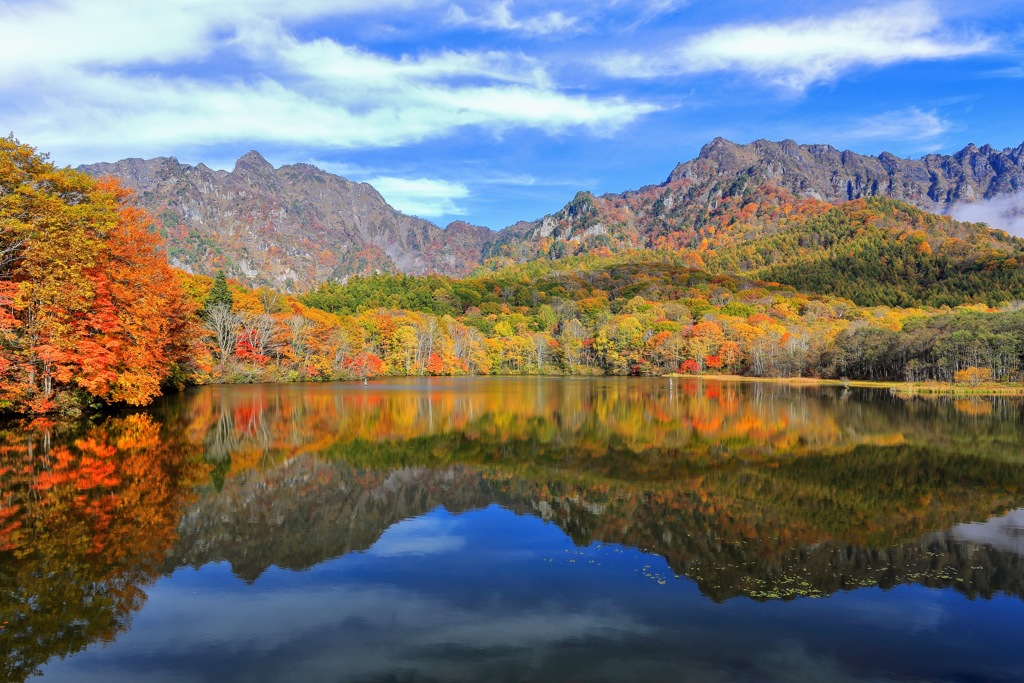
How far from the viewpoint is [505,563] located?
10.8 metres

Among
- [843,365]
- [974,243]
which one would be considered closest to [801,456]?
[843,365]

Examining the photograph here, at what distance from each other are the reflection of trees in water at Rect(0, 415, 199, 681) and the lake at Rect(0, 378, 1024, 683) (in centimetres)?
5

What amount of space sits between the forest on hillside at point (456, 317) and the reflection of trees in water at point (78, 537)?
8384mm

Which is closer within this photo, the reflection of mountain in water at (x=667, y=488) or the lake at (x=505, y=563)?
the lake at (x=505, y=563)

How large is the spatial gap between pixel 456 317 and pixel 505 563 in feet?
397

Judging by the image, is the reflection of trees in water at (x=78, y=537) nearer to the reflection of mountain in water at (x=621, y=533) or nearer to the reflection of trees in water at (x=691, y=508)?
the reflection of mountain in water at (x=621, y=533)

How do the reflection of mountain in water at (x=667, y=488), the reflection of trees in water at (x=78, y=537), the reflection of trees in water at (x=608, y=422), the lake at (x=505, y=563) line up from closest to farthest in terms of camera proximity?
the lake at (x=505, y=563), the reflection of trees in water at (x=78, y=537), the reflection of mountain in water at (x=667, y=488), the reflection of trees in water at (x=608, y=422)

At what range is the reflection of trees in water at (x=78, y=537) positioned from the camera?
304 inches

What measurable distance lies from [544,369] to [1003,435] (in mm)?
83498

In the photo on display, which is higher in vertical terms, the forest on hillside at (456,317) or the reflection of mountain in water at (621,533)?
the forest on hillside at (456,317)

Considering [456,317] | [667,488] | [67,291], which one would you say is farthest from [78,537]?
[456,317]

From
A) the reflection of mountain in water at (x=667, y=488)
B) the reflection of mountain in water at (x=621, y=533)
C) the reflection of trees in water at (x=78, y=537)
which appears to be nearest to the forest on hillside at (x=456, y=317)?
the reflection of mountain in water at (x=667, y=488)

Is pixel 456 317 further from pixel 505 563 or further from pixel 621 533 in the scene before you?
pixel 505 563

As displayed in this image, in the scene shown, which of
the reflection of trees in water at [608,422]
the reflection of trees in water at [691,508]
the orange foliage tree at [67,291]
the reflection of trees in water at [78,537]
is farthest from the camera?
the reflection of trees in water at [608,422]
